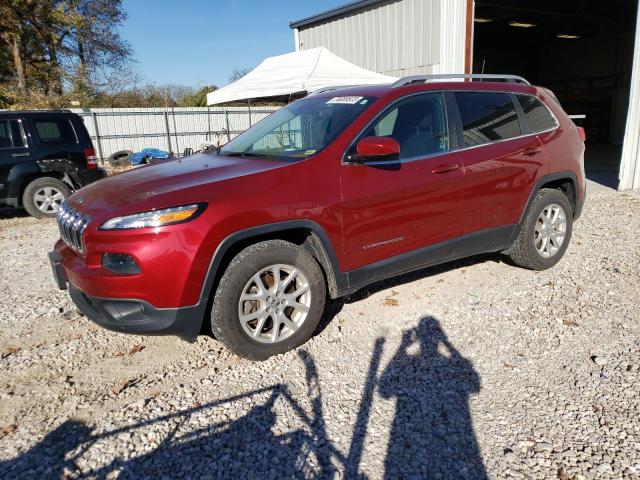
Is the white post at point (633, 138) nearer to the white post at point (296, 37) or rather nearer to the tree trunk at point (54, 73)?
the white post at point (296, 37)

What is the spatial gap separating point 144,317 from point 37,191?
631 cm

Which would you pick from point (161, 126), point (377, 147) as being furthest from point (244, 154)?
point (161, 126)

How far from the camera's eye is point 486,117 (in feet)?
13.5

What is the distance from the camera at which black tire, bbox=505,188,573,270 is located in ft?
14.5

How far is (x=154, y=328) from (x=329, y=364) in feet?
3.74

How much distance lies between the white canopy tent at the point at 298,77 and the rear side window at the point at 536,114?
6459 millimetres

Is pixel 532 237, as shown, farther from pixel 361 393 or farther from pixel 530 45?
pixel 530 45

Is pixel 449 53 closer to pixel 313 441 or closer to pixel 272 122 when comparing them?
pixel 272 122

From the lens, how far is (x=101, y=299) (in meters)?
2.79

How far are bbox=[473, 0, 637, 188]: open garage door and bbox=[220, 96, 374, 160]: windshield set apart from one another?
14.4 m

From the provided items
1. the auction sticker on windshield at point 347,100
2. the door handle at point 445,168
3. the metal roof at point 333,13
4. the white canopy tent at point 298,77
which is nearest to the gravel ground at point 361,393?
the door handle at point 445,168

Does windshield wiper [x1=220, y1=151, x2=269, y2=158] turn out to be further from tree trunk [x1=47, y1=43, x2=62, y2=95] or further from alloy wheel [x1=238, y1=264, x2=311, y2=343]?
tree trunk [x1=47, y1=43, x2=62, y2=95]

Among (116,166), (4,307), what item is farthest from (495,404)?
(116,166)

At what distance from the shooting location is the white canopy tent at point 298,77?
10.5m
